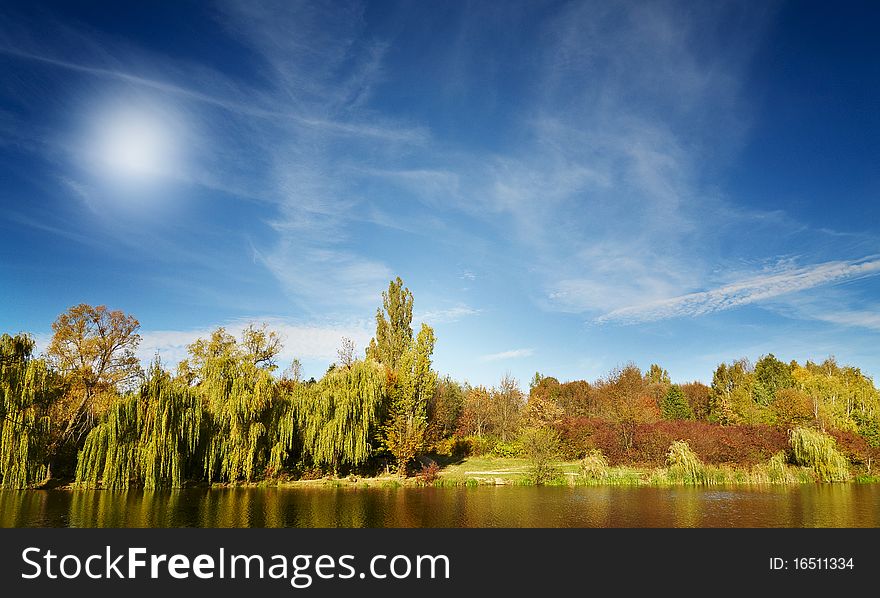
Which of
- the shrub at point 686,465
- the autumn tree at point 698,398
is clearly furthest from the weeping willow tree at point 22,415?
the autumn tree at point 698,398

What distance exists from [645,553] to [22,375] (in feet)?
104

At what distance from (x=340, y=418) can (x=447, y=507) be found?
1160cm

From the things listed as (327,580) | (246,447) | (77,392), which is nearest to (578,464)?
(246,447)

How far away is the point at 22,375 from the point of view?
27.5 metres

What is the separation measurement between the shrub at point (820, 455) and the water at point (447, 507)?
461cm

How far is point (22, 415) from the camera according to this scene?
1052 inches

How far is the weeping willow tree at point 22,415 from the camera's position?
26.1 m

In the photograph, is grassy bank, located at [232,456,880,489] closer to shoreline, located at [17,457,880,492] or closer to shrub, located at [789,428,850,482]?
shoreline, located at [17,457,880,492]

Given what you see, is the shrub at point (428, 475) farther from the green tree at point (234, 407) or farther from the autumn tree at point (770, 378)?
the autumn tree at point (770, 378)

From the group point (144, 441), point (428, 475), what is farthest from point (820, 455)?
point (144, 441)

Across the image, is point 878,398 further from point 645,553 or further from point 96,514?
point 96,514

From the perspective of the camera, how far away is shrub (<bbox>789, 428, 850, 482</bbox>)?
110 ft

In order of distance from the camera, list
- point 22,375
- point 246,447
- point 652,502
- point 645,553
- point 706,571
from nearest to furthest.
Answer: point 706,571, point 645,553, point 652,502, point 22,375, point 246,447

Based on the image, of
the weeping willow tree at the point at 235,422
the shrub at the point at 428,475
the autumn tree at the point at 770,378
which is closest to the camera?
the weeping willow tree at the point at 235,422
